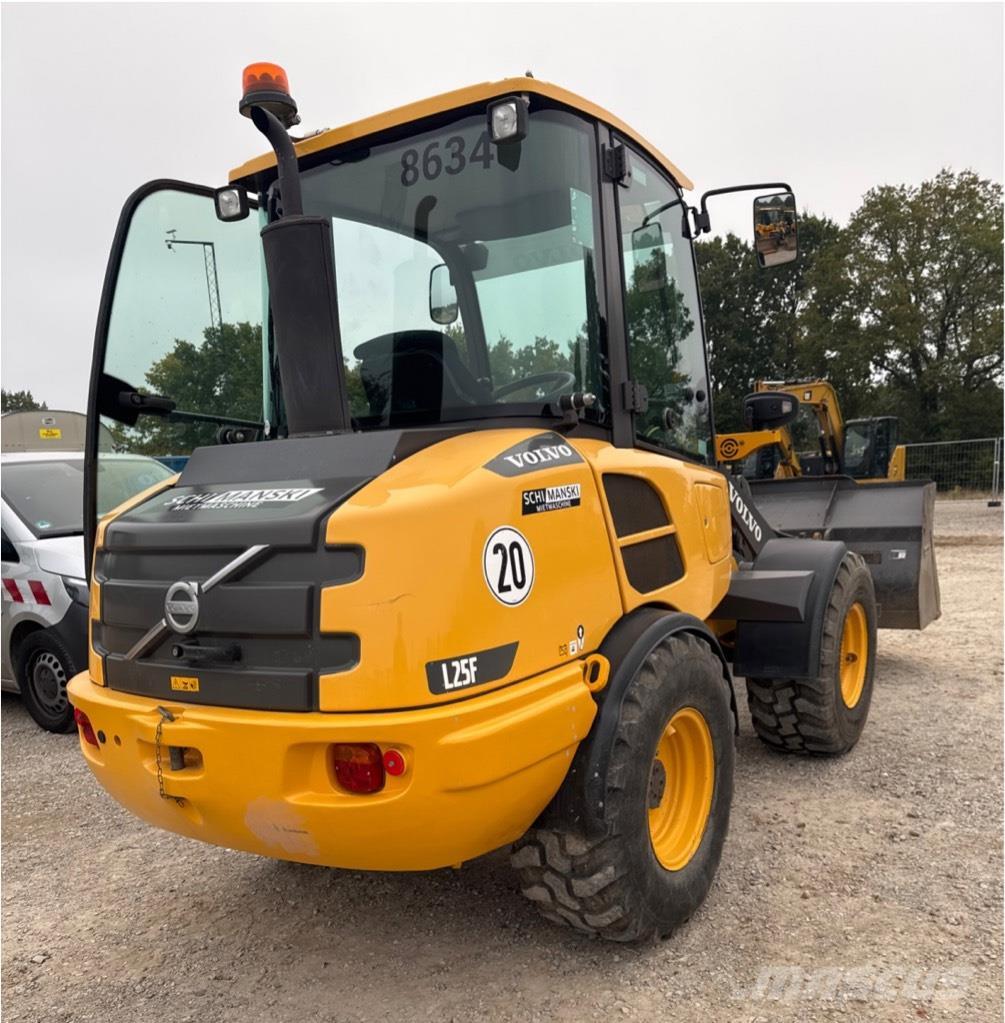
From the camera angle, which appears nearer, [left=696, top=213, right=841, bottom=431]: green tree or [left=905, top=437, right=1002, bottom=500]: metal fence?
[left=905, top=437, right=1002, bottom=500]: metal fence

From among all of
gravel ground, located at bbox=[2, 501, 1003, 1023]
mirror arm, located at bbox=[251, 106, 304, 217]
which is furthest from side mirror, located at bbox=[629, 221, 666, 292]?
gravel ground, located at bbox=[2, 501, 1003, 1023]

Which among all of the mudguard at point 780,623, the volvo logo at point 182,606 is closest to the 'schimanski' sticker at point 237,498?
the volvo logo at point 182,606

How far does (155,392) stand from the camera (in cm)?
305

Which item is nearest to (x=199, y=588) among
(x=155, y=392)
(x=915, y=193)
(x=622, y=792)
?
(x=155, y=392)

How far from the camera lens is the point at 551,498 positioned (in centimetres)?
241

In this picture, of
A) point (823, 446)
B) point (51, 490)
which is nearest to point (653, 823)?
point (51, 490)

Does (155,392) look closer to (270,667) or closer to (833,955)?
(270,667)

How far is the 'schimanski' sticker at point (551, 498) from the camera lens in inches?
92.0

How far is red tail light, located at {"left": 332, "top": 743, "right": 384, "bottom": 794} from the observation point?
212cm

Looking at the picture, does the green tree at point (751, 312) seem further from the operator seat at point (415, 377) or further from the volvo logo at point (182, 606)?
the volvo logo at point (182, 606)

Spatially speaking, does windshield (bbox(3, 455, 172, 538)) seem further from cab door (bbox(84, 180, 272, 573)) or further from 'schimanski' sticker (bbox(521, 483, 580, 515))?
'schimanski' sticker (bbox(521, 483, 580, 515))

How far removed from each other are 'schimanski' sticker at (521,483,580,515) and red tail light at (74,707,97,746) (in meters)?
1.47

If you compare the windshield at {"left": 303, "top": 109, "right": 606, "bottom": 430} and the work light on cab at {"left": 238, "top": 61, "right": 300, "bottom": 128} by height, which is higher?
the work light on cab at {"left": 238, "top": 61, "right": 300, "bottom": 128}
